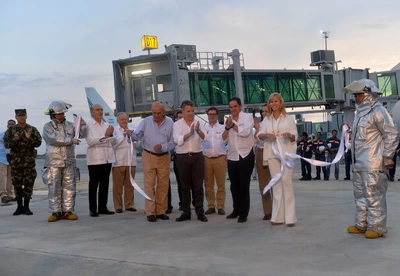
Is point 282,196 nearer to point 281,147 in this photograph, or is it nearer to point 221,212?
point 281,147

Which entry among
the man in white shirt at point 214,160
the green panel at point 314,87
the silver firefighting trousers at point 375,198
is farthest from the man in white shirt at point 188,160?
the green panel at point 314,87

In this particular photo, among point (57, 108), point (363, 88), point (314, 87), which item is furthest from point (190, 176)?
point (314, 87)

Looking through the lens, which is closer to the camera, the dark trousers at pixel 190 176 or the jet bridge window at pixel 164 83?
the dark trousers at pixel 190 176

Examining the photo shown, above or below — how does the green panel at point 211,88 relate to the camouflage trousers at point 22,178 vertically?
above

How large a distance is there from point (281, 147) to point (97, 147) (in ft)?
10.5

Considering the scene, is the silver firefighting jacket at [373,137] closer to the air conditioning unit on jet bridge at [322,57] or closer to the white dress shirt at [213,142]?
the white dress shirt at [213,142]

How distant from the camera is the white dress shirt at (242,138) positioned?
6.98 meters

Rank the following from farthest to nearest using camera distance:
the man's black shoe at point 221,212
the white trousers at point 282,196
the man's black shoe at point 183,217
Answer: the man's black shoe at point 221,212
the man's black shoe at point 183,217
the white trousers at point 282,196

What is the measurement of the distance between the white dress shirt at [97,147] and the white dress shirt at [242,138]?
2.24 metres

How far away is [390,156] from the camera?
17.3 feet

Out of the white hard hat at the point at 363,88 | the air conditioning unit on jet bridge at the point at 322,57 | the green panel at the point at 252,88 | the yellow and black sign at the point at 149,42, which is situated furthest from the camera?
the air conditioning unit on jet bridge at the point at 322,57

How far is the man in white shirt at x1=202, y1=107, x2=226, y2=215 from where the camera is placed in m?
7.84

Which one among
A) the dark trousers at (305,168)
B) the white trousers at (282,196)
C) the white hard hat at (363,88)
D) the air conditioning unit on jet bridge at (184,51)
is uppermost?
the air conditioning unit on jet bridge at (184,51)

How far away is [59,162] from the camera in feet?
24.6
